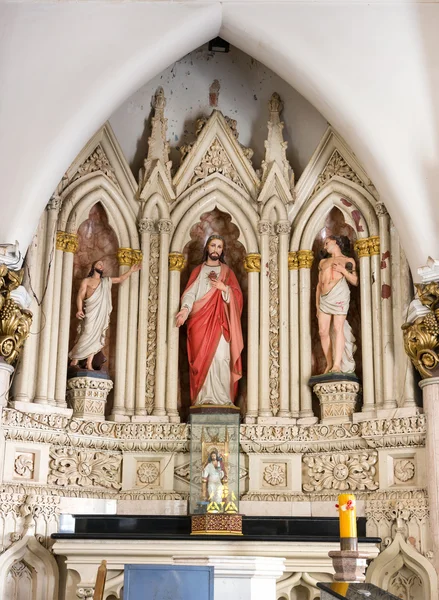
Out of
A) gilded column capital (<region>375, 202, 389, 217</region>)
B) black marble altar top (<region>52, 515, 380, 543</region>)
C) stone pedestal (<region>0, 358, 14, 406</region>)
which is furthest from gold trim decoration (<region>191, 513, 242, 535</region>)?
gilded column capital (<region>375, 202, 389, 217</region>)

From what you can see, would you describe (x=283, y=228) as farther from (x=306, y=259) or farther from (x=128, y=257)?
(x=128, y=257)

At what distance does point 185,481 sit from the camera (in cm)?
993

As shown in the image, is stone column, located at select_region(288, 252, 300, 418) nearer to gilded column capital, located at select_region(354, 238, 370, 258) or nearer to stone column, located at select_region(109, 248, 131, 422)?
gilded column capital, located at select_region(354, 238, 370, 258)

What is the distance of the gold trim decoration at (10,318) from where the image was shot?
8875mm

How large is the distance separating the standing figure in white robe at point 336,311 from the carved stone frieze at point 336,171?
0.86 meters

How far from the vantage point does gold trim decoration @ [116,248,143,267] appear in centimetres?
1062

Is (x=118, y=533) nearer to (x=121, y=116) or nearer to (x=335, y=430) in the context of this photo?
(x=335, y=430)

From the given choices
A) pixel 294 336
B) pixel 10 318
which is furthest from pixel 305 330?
pixel 10 318

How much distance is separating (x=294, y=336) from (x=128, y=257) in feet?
6.47

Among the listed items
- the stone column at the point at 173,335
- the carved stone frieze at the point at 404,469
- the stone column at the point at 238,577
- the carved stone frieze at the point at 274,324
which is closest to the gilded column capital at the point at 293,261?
the carved stone frieze at the point at 274,324

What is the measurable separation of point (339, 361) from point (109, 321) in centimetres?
246

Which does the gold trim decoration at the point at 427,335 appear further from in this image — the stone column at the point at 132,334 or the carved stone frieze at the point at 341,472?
the stone column at the point at 132,334

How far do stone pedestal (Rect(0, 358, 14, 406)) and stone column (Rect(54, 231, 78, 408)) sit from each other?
73 cm

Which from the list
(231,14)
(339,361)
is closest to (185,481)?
(339,361)
